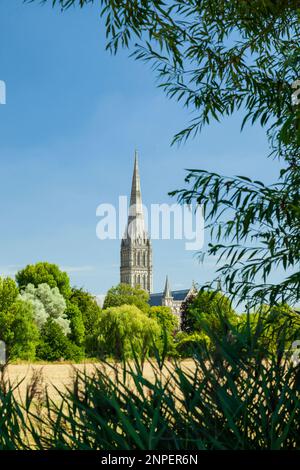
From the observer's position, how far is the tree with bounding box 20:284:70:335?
103 ft

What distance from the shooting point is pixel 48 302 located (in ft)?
106

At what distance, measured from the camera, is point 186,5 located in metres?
5.54

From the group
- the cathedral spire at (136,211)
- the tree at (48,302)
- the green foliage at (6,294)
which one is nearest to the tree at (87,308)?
the tree at (48,302)

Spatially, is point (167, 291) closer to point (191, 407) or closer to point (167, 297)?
point (167, 297)

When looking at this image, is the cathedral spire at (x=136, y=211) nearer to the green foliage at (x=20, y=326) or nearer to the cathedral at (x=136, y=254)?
the cathedral at (x=136, y=254)

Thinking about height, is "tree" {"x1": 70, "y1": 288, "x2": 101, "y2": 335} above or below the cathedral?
below

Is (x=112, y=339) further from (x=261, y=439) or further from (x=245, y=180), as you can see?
(x=245, y=180)

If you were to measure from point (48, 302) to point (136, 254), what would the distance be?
95692mm

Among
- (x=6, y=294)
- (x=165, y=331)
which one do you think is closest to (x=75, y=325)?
(x=6, y=294)

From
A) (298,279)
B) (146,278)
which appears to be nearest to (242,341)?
(298,279)

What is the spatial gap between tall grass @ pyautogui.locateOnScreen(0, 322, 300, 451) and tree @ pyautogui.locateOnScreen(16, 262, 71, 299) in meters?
33.4

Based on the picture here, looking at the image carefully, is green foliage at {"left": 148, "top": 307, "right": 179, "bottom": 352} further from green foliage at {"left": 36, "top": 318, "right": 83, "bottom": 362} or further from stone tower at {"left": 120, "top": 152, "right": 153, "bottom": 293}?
stone tower at {"left": 120, "top": 152, "right": 153, "bottom": 293}

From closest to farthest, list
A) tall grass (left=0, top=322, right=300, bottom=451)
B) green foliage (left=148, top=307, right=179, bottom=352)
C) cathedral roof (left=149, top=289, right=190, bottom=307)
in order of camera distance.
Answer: tall grass (left=0, top=322, right=300, bottom=451) → green foliage (left=148, top=307, right=179, bottom=352) → cathedral roof (left=149, top=289, right=190, bottom=307)

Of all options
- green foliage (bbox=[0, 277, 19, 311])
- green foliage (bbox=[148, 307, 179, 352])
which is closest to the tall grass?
green foliage (bbox=[148, 307, 179, 352])
